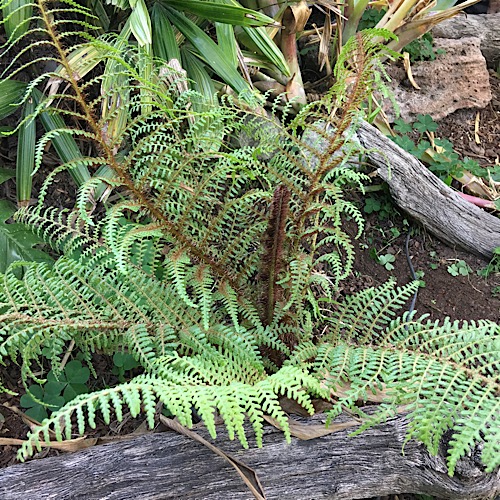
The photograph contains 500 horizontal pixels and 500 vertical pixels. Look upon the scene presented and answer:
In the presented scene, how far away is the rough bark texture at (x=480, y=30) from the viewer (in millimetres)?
3217

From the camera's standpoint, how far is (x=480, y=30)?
10.9 feet

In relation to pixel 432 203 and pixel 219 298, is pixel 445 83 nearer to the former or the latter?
pixel 432 203

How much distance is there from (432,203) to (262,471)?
150 centimetres

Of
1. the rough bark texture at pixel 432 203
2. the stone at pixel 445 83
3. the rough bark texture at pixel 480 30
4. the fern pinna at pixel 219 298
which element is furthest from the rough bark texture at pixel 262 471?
the rough bark texture at pixel 480 30

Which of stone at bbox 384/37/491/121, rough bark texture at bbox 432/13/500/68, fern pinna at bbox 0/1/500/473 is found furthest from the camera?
rough bark texture at bbox 432/13/500/68

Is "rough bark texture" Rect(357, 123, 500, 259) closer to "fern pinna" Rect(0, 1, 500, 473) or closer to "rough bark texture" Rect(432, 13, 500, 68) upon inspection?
"fern pinna" Rect(0, 1, 500, 473)

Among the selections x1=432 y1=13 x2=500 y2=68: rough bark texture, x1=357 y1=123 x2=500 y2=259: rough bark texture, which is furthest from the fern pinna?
x1=432 y1=13 x2=500 y2=68: rough bark texture

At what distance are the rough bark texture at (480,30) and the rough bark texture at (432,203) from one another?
4.87ft

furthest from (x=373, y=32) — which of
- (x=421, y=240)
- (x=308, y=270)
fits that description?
(x=421, y=240)

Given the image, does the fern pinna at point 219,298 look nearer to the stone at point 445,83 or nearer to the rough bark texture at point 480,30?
the stone at point 445,83

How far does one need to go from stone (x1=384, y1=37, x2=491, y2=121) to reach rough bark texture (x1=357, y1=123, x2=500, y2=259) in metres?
0.68

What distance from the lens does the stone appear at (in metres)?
2.82

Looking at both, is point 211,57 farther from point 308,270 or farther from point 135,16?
point 308,270

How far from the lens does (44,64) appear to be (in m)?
2.09
